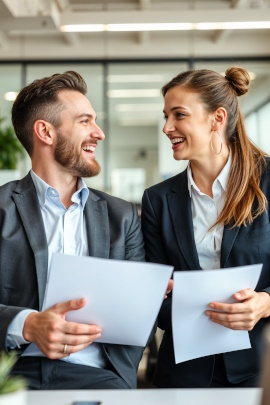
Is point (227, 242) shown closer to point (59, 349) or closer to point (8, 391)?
point (59, 349)

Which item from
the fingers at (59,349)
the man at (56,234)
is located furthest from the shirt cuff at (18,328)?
the fingers at (59,349)

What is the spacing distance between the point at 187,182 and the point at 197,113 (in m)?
0.27

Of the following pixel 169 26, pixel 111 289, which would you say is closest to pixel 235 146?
pixel 111 289

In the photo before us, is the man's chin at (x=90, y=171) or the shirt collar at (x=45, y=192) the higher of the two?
the man's chin at (x=90, y=171)

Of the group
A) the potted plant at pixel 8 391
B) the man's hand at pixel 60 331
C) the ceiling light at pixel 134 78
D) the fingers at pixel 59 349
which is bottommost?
the fingers at pixel 59 349

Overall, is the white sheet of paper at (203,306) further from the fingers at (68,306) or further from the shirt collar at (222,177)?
the shirt collar at (222,177)

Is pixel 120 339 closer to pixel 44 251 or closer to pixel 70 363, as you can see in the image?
pixel 70 363

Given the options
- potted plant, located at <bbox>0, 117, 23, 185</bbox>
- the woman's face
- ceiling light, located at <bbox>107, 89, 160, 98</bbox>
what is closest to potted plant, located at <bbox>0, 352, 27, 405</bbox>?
the woman's face

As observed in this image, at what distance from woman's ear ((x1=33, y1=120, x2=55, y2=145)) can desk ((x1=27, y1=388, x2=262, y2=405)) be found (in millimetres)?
1023

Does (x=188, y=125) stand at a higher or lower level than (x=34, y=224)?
higher

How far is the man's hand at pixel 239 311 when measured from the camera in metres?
1.49

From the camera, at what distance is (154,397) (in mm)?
1107

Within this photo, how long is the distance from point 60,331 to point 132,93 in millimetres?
6769

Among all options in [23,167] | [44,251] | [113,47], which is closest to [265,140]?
[113,47]
